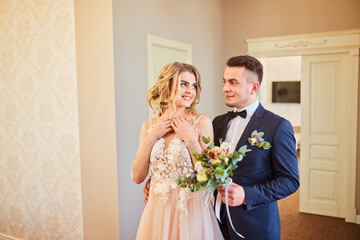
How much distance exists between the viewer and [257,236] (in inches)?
69.1

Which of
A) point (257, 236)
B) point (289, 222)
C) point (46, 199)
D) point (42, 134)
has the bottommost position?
point (289, 222)

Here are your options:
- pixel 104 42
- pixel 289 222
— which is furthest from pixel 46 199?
pixel 289 222

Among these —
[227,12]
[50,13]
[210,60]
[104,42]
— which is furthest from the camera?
[227,12]

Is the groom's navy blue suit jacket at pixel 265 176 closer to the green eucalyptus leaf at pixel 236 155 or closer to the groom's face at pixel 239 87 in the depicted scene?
the groom's face at pixel 239 87

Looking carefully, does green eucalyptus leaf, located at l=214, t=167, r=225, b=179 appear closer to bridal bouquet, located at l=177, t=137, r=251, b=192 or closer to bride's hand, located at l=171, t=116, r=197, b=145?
bridal bouquet, located at l=177, t=137, r=251, b=192

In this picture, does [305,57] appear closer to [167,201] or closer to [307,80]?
[307,80]

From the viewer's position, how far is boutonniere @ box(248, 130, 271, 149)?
1.67 m

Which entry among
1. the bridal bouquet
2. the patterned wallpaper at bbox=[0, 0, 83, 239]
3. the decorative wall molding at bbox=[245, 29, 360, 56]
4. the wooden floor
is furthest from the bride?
the decorative wall molding at bbox=[245, 29, 360, 56]

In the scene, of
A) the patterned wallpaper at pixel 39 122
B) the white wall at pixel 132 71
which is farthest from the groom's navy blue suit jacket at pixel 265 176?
the patterned wallpaper at pixel 39 122

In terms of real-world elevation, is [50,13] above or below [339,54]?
above

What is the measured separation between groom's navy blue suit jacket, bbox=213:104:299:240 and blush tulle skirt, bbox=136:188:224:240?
13cm

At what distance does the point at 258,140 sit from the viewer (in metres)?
1.70

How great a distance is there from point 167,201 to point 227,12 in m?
4.22

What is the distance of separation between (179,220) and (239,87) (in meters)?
0.88
